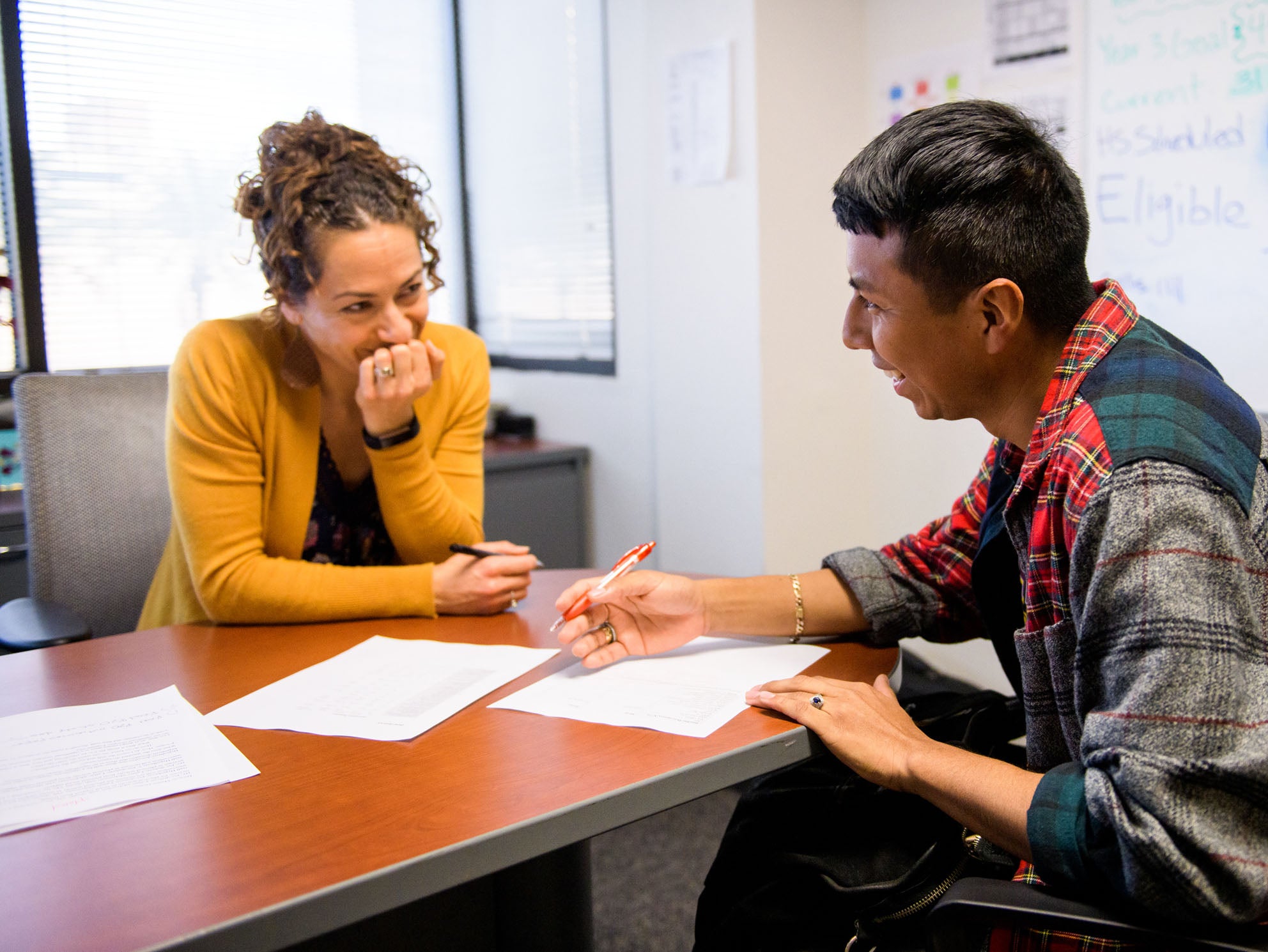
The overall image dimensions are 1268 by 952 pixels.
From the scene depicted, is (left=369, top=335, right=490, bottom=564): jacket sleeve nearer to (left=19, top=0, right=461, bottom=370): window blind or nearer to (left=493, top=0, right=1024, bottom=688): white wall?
(left=493, top=0, right=1024, bottom=688): white wall

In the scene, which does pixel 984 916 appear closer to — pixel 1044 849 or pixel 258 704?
pixel 1044 849

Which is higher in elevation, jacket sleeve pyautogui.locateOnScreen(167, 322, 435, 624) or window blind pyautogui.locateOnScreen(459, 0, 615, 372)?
window blind pyautogui.locateOnScreen(459, 0, 615, 372)

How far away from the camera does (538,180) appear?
3264mm

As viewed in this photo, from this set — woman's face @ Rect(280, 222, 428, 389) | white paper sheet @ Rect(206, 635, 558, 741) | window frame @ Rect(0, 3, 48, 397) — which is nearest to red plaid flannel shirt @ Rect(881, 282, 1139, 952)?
white paper sheet @ Rect(206, 635, 558, 741)

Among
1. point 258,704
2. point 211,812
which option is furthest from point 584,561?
point 211,812

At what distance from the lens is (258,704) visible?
118 centimetres

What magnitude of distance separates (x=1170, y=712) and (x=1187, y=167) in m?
1.74

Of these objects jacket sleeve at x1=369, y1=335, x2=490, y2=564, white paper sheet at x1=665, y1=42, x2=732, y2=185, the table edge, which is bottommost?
the table edge

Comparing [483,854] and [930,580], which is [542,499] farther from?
[483,854]

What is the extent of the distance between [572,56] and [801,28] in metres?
0.78

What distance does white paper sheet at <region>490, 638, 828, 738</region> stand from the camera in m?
1.11

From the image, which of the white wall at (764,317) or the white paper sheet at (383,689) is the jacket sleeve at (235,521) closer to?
the white paper sheet at (383,689)

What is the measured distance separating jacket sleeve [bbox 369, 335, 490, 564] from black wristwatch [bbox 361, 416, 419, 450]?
11mm

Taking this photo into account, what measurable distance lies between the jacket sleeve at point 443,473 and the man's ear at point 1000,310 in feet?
3.16
